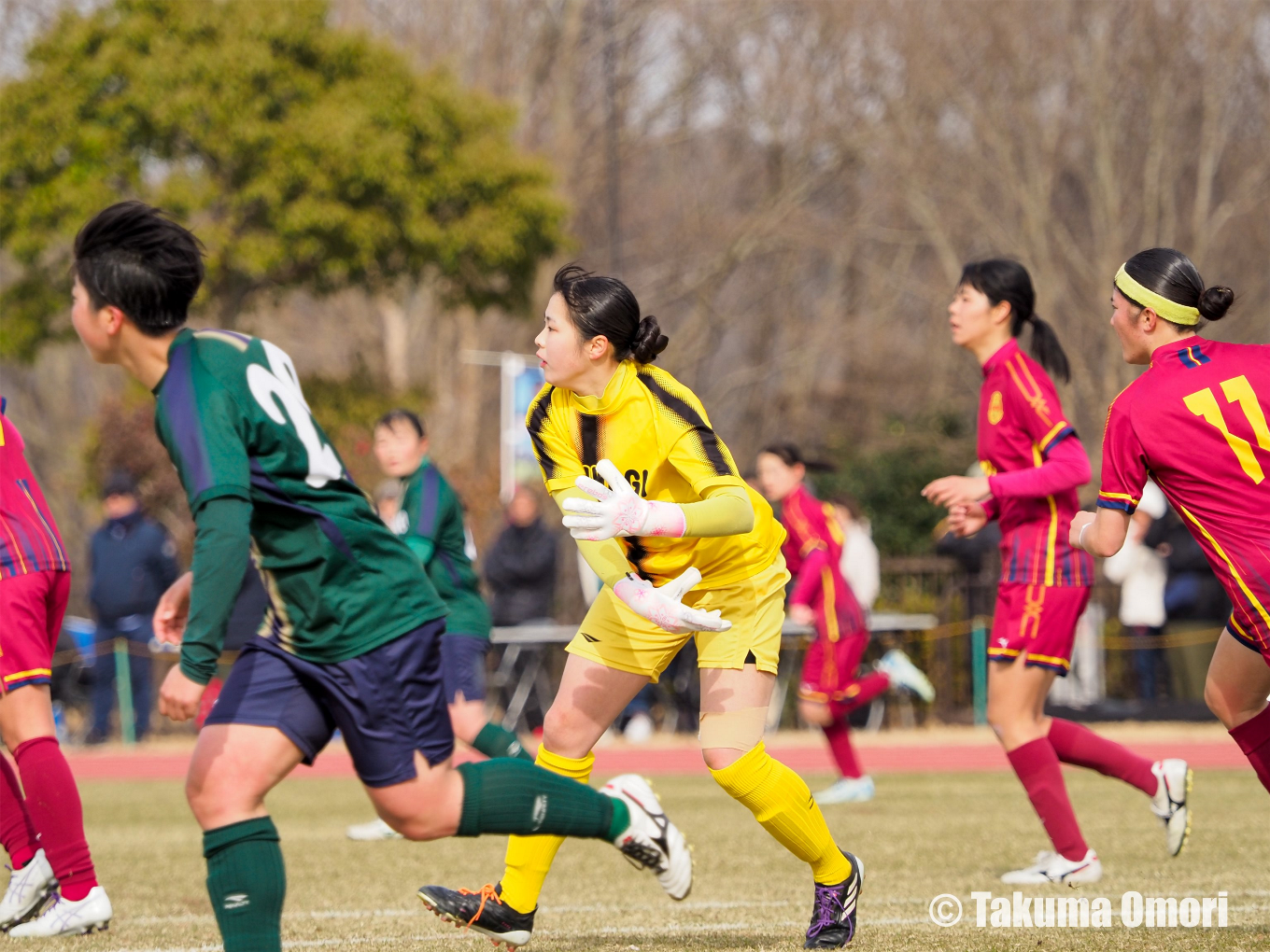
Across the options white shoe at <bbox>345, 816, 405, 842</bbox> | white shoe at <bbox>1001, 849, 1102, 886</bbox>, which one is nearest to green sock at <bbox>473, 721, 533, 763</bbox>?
white shoe at <bbox>345, 816, 405, 842</bbox>

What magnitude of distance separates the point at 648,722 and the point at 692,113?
16.9 m

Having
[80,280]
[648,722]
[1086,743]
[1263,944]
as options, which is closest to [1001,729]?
[1086,743]

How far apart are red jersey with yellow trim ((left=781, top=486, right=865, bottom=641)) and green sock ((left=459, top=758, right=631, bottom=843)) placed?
5524 millimetres

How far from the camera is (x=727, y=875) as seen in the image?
257 inches

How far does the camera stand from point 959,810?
8945 mm

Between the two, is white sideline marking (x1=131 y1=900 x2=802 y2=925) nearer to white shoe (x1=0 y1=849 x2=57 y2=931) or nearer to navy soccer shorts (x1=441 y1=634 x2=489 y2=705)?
white shoe (x1=0 y1=849 x2=57 y2=931)

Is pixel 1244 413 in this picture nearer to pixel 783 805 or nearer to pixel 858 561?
pixel 783 805

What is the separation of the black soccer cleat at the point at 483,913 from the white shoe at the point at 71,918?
1.37m

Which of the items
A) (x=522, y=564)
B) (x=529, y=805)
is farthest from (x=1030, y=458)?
(x=522, y=564)

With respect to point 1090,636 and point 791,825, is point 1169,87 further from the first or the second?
point 791,825

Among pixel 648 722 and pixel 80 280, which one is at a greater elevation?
pixel 80 280

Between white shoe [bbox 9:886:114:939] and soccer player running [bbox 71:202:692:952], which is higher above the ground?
soccer player running [bbox 71:202:692:952]

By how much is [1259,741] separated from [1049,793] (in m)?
1.59

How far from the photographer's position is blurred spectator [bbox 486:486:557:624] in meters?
14.4
